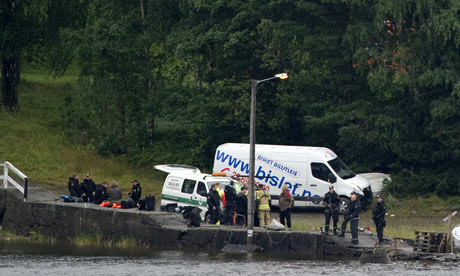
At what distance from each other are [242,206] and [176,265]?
5.53 metres

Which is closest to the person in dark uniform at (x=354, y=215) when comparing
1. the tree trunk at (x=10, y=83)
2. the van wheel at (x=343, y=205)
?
the van wheel at (x=343, y=205)

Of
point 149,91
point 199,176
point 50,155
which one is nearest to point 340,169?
point 199,176

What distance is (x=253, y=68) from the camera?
1849 inches

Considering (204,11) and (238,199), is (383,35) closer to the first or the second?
(204,11)

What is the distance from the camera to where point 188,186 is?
A: 35.6 m

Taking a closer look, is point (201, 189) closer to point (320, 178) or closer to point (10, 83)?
point (320, 178)

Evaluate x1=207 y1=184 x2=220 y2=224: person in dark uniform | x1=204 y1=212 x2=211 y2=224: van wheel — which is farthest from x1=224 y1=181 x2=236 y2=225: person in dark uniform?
x1=204 y1=212 x2=211 y2=224: van wheel

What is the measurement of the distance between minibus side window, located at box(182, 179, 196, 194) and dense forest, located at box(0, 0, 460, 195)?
9264 mm

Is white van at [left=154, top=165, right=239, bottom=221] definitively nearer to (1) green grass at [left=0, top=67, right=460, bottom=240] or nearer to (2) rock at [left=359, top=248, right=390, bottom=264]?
(1) green grass at [left=0, top=67, right=460, bottom=240]

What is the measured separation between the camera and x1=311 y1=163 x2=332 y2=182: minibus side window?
125ft

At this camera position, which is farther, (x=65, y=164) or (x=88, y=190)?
(x=65, y=164)

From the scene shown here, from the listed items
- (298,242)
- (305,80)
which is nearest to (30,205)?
(298,242)

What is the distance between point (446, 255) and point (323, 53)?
1705 centimetres

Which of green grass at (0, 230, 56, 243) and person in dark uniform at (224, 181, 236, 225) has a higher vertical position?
person in dark uniform at (224, 181, 236, 225)
